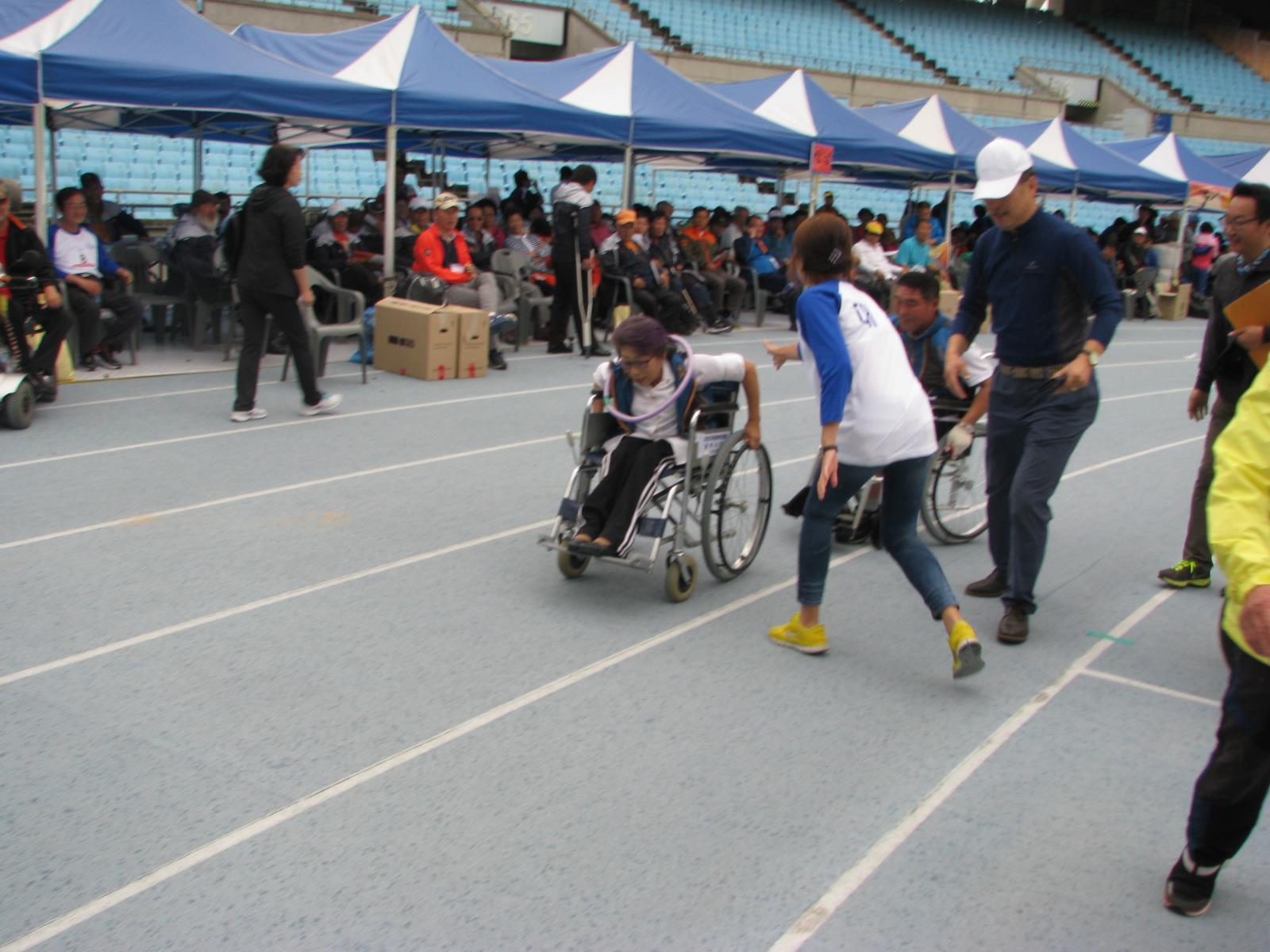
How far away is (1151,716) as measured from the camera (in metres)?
4.38

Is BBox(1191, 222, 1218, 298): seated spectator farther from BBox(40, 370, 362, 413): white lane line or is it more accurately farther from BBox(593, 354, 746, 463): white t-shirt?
BBox(593, 354, 746, 463): white t-shirt

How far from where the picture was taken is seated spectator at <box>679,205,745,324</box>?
52.1 feet

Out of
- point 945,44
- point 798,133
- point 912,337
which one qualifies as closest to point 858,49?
point 945,44

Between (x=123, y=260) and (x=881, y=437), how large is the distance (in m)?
9.11

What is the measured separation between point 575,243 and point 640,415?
23.7 feet

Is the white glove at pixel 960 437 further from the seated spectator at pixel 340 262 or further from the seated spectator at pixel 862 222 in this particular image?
the seated spectator at pixel 862 222

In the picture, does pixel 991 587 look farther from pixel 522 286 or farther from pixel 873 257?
pixel 873 257

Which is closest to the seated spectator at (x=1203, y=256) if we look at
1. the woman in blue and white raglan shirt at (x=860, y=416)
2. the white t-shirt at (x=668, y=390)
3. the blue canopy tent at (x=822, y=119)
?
the blue canopy tent at (x=822, y=119)

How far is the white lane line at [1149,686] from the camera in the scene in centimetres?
455

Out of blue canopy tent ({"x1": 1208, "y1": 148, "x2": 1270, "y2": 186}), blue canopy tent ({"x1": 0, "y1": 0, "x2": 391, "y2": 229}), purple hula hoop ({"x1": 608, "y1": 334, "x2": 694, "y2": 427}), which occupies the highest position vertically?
blue canopy tent ({"x1": 1208, "y1": 148, "x2": 1270, "y2": 186})

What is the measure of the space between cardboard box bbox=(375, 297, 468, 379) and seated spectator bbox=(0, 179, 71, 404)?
9.48ft

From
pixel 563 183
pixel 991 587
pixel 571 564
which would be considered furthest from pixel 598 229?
pixel 991 587

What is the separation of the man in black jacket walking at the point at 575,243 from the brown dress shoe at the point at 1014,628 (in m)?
7.89

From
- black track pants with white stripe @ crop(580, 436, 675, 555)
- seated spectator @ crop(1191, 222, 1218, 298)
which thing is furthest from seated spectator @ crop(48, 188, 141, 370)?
seated spectator @ crop(1191, 222, 1218, 298)
